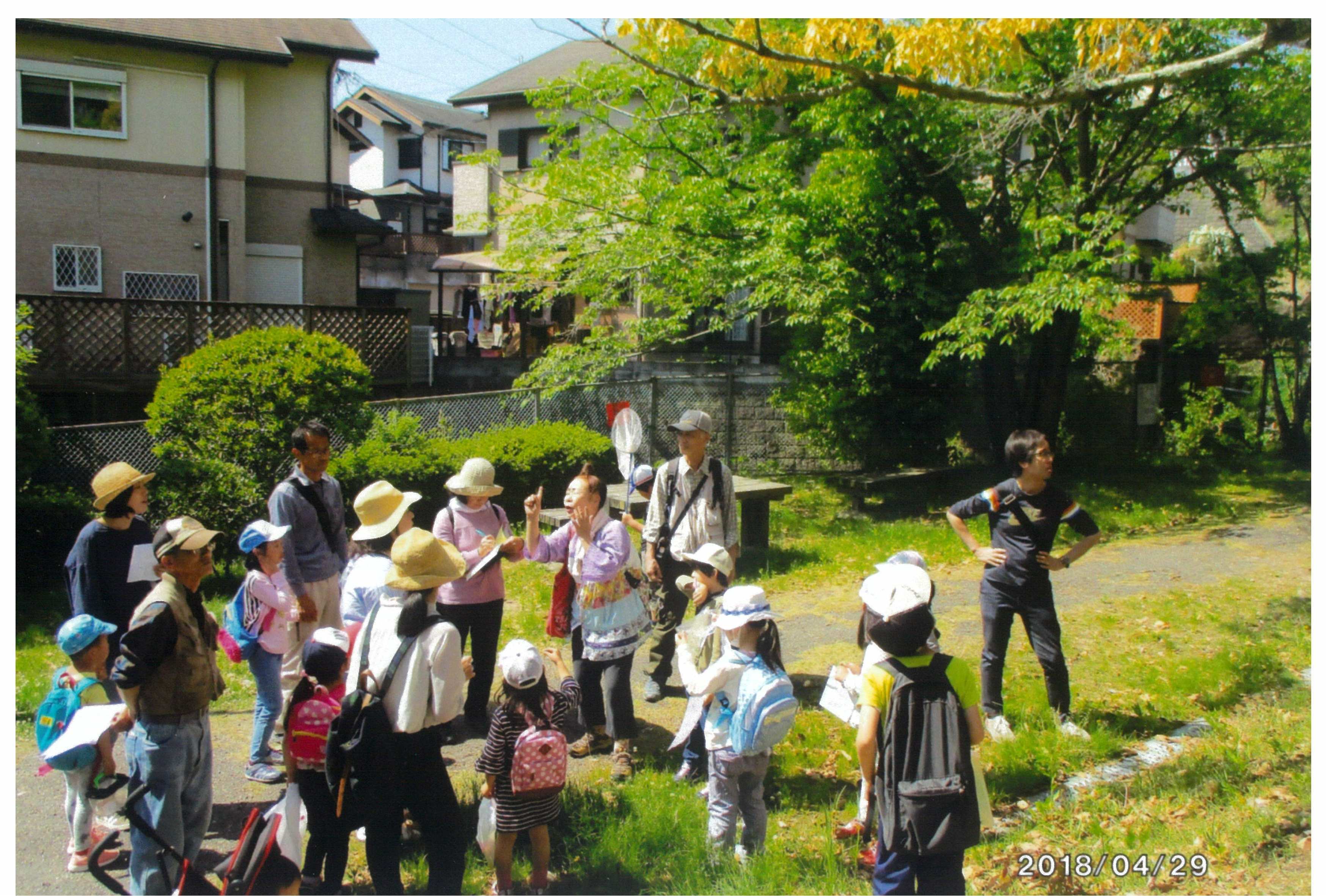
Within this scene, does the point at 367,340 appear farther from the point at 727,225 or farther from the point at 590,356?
the point at 727,225

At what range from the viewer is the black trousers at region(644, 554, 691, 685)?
5957 mm

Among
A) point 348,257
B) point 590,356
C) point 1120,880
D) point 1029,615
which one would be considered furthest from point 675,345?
point 1120,880

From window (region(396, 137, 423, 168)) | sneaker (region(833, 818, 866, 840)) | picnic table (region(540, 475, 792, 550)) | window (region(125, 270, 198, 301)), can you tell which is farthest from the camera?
window (region(396, 137, 423, 168))

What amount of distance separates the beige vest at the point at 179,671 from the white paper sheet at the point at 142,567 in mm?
1061

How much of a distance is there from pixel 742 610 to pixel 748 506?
6.14 metres

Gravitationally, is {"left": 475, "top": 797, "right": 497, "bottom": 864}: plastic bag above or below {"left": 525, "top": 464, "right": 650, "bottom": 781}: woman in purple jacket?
below

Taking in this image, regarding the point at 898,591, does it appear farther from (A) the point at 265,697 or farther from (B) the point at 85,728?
(A) the point at 265,697

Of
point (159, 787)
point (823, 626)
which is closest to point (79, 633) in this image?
point (159, 787)

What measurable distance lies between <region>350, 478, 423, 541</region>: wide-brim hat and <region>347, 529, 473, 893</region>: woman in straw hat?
1184mm

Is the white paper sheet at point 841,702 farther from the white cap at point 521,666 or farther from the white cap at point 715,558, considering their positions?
the white cap at point 715,558

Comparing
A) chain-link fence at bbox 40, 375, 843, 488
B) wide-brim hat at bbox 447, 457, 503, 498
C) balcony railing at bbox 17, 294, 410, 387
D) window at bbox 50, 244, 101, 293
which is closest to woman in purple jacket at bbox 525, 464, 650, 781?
wide-brim hat at bbox 447, 457, 503, 498

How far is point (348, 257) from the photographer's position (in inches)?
729

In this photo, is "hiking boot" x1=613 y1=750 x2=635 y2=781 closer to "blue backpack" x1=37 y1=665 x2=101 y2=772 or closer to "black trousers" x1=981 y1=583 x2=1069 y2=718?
"black trousers" x1=981 y1=583 x2=1069 y2=718
